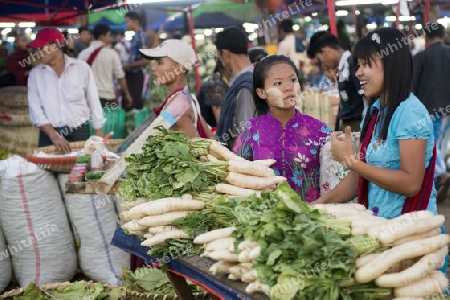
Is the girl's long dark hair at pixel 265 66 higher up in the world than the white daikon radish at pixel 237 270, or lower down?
higher up

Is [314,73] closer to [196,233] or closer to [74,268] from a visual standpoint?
[74,268]

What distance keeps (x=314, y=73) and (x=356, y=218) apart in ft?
34.6

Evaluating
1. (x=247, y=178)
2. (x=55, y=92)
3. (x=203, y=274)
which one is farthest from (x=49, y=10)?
(x=203, y=274)

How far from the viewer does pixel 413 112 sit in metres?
2.79

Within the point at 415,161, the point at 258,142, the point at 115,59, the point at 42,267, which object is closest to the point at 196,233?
the point at 258,142

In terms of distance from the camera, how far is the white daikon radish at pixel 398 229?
7.84 feet

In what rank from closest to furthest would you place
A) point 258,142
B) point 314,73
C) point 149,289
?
point 258,142 < point 149,289 < point 314,73

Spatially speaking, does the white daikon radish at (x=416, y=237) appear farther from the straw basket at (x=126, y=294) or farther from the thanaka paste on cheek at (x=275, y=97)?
the straw basket at (x=126, y=294)

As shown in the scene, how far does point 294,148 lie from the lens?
379 centimetres

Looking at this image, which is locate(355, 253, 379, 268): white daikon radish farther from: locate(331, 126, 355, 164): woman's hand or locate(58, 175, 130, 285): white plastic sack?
locate(58, 175, 130, 285): white plastic sack

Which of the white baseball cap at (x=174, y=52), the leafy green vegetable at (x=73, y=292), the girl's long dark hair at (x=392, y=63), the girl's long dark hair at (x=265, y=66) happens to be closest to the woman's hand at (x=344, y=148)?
the girl's long dark hair at (x=392, y=63)

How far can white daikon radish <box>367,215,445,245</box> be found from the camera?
2391 mm

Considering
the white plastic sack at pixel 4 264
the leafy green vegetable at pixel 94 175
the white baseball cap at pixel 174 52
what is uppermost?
the white baseball cap at pixel 174 52

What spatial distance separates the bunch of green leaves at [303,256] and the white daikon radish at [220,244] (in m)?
0.40
